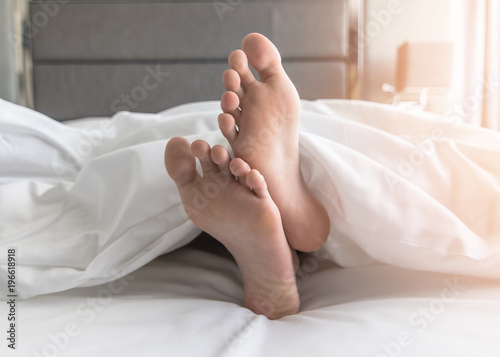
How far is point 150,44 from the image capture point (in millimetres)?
1923

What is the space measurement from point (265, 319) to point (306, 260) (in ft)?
0.77

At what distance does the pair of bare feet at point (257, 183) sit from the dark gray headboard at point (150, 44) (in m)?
1.36

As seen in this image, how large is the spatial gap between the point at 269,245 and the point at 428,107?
7.61ft

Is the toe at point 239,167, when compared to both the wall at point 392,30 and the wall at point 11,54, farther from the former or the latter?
the wall at point 392,30

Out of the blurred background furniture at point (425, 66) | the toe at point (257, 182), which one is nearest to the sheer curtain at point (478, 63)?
the blurred background furniture at point (425, 66)

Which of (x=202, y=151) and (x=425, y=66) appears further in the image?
(x=425, y=66)

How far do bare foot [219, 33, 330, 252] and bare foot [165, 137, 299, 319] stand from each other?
0.13ft

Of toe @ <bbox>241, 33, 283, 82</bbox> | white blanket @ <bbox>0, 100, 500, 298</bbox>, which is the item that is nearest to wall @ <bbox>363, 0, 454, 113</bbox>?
white blanket @ <bbox>0, 100, 500, 298</bbox>

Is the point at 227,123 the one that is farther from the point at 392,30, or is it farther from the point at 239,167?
the point at 392,30

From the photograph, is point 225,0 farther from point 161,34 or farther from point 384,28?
point 384,28

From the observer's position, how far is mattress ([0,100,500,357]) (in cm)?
45

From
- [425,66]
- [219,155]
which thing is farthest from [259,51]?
[425,66]

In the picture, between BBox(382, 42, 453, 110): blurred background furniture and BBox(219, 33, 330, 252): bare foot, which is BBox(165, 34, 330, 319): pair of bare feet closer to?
BBox(219, 33, 330, 252): bare foot

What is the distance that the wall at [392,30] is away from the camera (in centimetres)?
244
